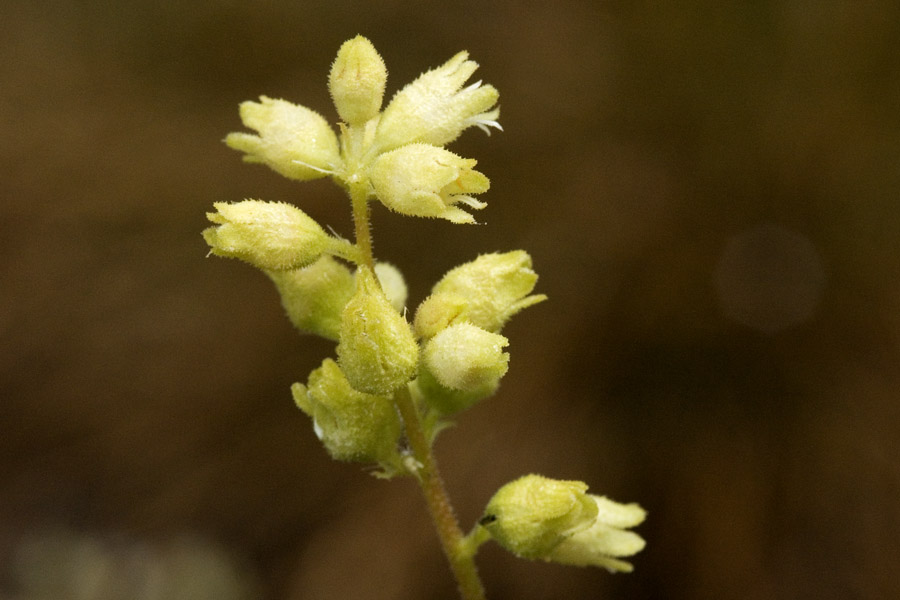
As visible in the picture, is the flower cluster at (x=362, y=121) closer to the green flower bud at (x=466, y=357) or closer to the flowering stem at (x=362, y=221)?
the flowering stem at (x=362, y=221)

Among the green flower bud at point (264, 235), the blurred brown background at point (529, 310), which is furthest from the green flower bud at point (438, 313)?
the blurred brown background at point (529, 310)

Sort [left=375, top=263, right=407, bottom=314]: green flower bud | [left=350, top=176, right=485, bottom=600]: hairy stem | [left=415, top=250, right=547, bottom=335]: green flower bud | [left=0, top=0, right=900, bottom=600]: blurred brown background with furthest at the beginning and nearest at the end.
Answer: [left=0, top=0, right=900, bottom=600]: blurred brown background → [left=375, top=263, right=407, bottom=314]: green flower bud → [left=415, top=250, right=547, bottom=335]: green flower bud → [left=350, top=176, right=485, bottom=600]: hairy stem

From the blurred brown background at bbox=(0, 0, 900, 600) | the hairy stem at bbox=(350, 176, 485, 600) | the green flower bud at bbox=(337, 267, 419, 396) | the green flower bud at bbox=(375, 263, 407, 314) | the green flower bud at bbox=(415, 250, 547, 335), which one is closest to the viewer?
the green flower bud at bbox=(337, 267, 419, 396)

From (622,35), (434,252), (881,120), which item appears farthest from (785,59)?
(434,252)

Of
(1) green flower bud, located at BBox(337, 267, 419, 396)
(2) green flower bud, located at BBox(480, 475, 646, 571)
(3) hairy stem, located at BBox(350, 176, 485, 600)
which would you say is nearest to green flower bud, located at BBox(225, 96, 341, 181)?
(3) hairy stem, located at BBox(350, 176, 485, 600)

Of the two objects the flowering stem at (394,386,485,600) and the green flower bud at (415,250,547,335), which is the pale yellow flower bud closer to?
the green flower bud at (415,250,547,335)

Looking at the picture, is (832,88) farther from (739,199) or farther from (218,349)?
(218,349)

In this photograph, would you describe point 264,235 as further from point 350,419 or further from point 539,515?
point 539,515
